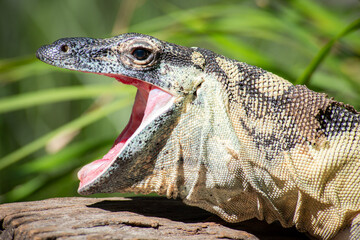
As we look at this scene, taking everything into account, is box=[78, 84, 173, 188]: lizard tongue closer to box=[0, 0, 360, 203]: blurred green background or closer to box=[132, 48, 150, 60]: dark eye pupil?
box=[132, 48, 150, 60]: dark eye pupil

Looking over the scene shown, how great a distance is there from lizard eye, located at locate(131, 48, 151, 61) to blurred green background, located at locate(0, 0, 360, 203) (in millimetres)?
981

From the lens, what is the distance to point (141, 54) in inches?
67.7

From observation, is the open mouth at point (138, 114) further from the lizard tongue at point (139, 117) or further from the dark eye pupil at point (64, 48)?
the dark eye pupil at point (64, 48)

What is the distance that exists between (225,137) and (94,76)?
3.28 meters

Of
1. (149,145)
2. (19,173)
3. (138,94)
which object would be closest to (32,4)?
(19,173)

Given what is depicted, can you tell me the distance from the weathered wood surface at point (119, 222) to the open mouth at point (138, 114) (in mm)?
155

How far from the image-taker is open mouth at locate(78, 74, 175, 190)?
1.70 meters

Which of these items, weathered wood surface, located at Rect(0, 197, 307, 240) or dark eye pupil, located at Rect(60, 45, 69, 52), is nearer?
weathered wood surface, located at Rect(0, 197, 307, 240)

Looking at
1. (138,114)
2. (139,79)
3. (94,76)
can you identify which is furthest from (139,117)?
(94,76)

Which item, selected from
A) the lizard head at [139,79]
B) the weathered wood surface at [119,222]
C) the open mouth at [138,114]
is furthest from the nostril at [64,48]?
the weathered wood surface at [119,222]

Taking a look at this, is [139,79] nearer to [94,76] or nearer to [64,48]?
[64,48]

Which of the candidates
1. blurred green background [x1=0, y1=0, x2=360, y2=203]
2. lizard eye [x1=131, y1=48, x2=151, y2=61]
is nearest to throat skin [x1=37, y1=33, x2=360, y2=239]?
lizard eye [x1=131, y1=48, x2=151, y2=61]

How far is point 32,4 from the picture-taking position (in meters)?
4.98

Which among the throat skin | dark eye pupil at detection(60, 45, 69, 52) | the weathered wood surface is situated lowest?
the weathered wood surface
